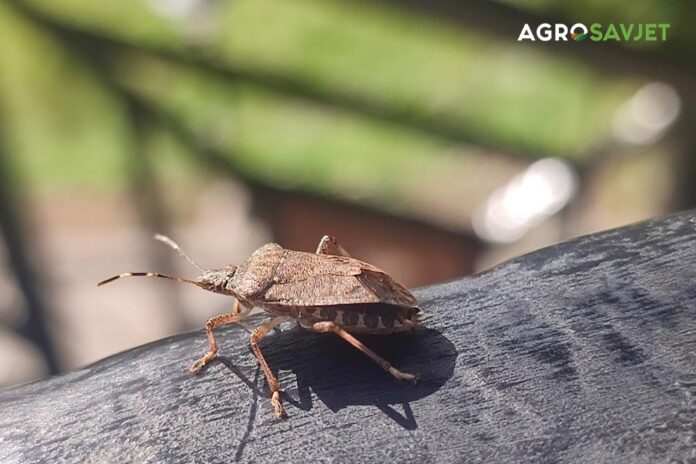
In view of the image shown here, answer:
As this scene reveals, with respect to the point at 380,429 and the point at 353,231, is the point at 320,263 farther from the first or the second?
the point at 353,231

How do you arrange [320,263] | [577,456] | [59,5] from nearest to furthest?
[577,456], [320,263], [59,5]

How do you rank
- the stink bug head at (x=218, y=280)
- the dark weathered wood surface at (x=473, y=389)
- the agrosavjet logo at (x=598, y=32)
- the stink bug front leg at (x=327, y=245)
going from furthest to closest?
the agrosavjet logo at (x=598, y=32) → the stink bug front leg at (x=327, y=245) → the stink bug head at (x=218, y=280) → the dark weathered wood surface at (x=473, y=389)

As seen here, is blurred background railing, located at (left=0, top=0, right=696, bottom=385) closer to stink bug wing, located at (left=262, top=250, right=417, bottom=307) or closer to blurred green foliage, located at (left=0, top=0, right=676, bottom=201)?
blurred green foliage, located at (left=0, top=0, right=676, bottom=201)

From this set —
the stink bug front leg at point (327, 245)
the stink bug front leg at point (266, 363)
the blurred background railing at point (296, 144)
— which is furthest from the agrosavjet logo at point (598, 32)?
the stink bug front leg at point (266, 363)

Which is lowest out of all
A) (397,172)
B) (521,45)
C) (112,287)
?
(112,287)

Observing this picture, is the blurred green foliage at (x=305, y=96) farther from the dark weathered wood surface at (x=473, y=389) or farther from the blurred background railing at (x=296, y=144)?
the dark weathered wood surface at (x=473, y=389)

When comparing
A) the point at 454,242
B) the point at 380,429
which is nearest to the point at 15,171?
the point at 454,242
